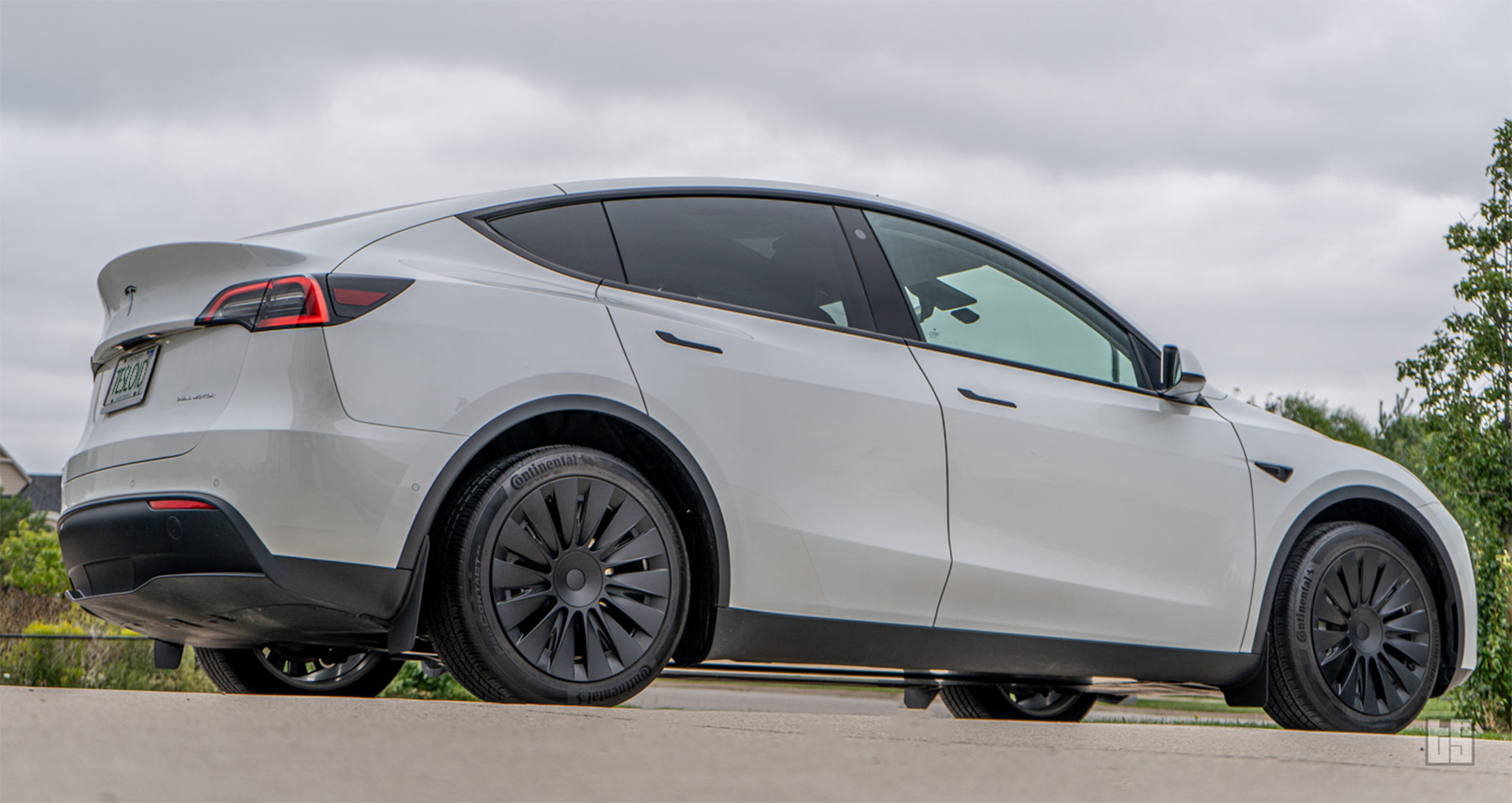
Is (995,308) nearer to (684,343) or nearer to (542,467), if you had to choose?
(684,343)

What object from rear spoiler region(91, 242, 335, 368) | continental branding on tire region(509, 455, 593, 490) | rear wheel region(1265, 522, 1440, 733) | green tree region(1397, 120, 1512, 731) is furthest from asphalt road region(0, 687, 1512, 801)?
green tree region(1397, 120, 1512, 731)

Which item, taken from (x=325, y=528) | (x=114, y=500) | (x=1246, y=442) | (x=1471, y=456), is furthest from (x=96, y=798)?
(x=1471, y=456)

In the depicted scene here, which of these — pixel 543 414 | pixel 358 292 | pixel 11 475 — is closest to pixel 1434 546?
pixel 543 414

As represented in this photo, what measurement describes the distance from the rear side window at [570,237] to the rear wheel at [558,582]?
0.62 m

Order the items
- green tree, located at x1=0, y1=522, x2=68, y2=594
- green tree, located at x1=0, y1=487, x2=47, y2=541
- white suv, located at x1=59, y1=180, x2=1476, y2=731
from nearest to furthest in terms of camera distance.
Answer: white suv, located at x1=59, y1=180, x2=1476, y2=731
green tree, located at x1=0, y1=522, x2=68, y2=594
green tree, located at x1=0, y1=487, x2=47, y2=541

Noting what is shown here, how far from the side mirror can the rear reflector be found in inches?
138

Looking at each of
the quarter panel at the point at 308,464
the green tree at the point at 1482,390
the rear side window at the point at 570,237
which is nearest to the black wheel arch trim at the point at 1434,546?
the rear side window at the point at 570,237

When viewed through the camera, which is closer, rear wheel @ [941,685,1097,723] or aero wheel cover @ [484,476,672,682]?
aero wheel cover @ [484,476,672,682]

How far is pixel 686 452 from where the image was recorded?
150 inches

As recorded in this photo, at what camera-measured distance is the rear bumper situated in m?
3.32

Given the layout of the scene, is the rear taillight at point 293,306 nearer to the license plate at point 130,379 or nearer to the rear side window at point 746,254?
the license plate at point 130,379

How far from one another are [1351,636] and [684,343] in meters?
3.01

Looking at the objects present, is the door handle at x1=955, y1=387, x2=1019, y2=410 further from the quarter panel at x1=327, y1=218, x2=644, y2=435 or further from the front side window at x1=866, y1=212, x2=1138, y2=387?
the quarter panel at x1=327, y1=218, x2=644, y2=435

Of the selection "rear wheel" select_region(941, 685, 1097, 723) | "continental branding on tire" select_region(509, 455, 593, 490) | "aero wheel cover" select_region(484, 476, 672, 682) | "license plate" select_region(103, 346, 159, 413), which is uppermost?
"license plate" select_region(103, 346, 159, 413)
